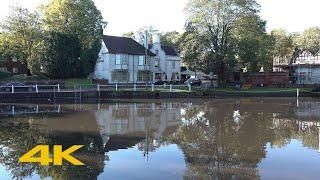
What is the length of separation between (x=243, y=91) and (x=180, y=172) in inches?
1610

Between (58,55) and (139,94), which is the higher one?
(58,55)

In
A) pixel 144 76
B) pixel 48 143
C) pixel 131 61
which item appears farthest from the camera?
pixel 144 76

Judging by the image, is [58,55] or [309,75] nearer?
[58,55]

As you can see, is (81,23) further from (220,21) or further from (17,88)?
(220,21)

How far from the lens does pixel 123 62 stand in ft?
207

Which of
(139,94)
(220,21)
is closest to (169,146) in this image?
(139,94)

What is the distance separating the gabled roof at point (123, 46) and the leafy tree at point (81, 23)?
165 cm

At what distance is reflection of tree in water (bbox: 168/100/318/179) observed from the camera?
11914 millimetres

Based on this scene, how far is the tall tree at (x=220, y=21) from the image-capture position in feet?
178

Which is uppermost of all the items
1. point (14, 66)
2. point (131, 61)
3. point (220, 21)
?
point (220, 21)

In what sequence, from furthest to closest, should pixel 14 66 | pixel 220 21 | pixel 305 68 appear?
1. pixel 14 66
2. pixel 305 68
3. pixel 220 21

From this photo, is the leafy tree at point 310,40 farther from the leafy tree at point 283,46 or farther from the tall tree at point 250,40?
the tall tree at point 250,40

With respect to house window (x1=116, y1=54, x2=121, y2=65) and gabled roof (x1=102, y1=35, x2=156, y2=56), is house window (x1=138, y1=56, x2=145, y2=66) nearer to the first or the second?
gabled roof (x1=102, y1=35, x2=156, y2=56)

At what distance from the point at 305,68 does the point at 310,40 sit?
28652 mm
